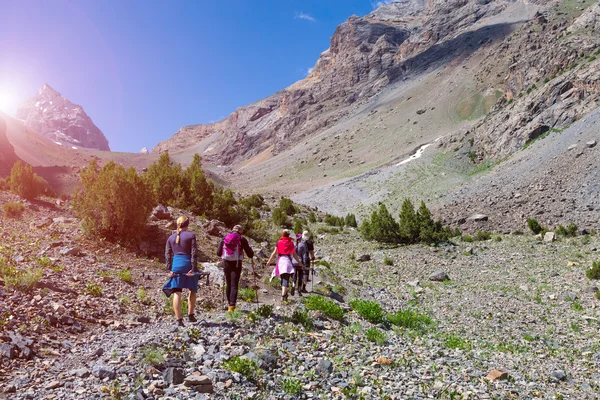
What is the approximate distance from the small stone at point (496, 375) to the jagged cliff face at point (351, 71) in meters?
120

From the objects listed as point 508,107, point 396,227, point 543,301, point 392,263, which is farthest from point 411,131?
point 543,301

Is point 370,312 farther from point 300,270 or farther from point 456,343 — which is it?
point 300,270

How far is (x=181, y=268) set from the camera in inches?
303

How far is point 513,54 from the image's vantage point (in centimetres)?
8094

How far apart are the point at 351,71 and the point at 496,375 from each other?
505 ft

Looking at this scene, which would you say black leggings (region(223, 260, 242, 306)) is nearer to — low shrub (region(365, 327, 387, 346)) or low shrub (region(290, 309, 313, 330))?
low shrub (region(290, 309, 313, 330))

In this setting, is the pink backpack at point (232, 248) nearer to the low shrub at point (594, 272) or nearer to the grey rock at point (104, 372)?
the grey rock at point (104, 372)

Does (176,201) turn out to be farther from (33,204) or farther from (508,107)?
(508,107)

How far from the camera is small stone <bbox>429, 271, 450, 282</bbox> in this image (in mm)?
18562

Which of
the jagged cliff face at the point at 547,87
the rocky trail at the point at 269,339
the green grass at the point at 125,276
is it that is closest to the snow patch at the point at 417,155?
the jagged cliff face at the point at 547,87

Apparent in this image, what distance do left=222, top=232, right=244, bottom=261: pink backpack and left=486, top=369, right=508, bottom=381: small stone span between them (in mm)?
5781

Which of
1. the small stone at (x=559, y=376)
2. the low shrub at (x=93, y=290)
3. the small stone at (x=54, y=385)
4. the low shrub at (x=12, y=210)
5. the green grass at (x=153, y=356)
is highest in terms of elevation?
the low shrub at (x=12, y=210)

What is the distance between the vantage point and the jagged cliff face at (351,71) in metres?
131

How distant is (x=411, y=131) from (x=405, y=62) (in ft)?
200
